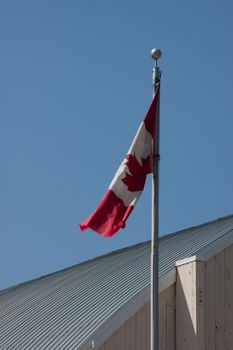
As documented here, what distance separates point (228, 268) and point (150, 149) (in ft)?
16.8

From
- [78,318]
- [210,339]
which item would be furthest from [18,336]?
[210,339]

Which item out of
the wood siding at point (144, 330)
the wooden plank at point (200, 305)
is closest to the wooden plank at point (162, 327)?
the wood siding at point (144, 330)

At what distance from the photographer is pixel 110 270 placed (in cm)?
2762

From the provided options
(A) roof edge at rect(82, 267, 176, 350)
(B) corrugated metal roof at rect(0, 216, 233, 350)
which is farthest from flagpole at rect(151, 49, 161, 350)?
(B) corrugated metal roof at rect(0, 216, 233, 350)

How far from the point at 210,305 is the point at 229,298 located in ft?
2.23

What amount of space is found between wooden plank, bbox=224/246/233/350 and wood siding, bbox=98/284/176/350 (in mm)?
1353

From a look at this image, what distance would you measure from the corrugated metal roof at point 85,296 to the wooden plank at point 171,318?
0.57 m

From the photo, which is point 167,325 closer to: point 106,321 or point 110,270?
point 106,321

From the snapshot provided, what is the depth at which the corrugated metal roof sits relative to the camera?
2298cm

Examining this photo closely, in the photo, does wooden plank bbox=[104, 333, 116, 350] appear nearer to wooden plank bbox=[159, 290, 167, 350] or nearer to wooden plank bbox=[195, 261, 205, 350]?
wooden plank bbox=[159, 290, 167, 350]

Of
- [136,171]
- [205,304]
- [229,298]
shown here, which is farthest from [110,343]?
[136,171]

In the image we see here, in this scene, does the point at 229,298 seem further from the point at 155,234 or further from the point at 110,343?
the point at 155,234

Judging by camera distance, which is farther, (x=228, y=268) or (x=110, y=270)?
(x=110, y=270)

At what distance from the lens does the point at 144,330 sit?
22.0 meters
